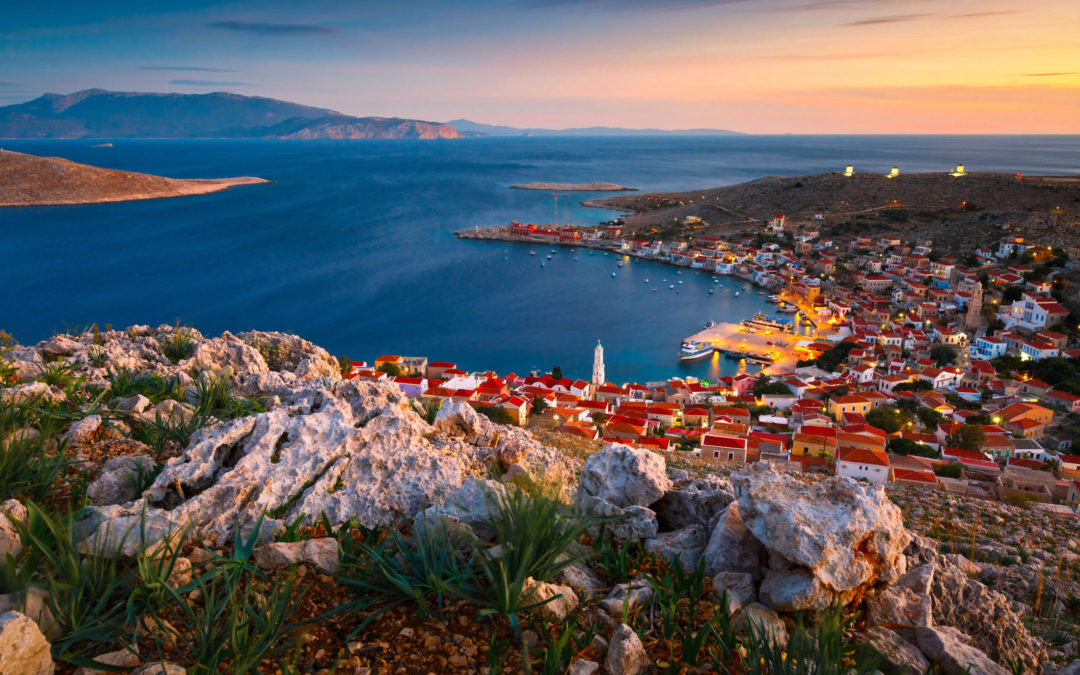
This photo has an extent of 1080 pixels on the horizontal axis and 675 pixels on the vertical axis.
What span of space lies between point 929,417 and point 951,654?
24247 millimetres

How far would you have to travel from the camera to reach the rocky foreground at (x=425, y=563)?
2240 mm

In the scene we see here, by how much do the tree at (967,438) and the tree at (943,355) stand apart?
1197 cm

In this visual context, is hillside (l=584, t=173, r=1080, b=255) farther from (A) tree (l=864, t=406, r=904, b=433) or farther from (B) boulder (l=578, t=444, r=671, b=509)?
(B) boulder (l=578, t=444, r=671, b=509)

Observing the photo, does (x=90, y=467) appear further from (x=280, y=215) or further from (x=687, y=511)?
(x=280, y=215)

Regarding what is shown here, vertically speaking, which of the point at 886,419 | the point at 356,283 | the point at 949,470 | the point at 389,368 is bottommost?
Answer: the point at 886,419

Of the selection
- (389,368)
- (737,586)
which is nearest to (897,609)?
(737,586)

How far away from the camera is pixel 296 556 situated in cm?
279

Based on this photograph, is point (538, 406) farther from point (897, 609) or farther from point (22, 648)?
point (22, 648)

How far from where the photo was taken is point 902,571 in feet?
10.2

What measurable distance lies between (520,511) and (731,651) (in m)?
1.02

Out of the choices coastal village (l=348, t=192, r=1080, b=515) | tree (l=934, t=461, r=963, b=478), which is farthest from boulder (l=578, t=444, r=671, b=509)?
tree (l=934, t=461, r=963, b=478)

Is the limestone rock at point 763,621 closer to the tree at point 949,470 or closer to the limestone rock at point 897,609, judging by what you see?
the limestone rock at point 897,609

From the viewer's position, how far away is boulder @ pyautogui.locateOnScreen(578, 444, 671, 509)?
385 centimetres

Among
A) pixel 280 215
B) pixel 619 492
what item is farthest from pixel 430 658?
pixel 280 215
